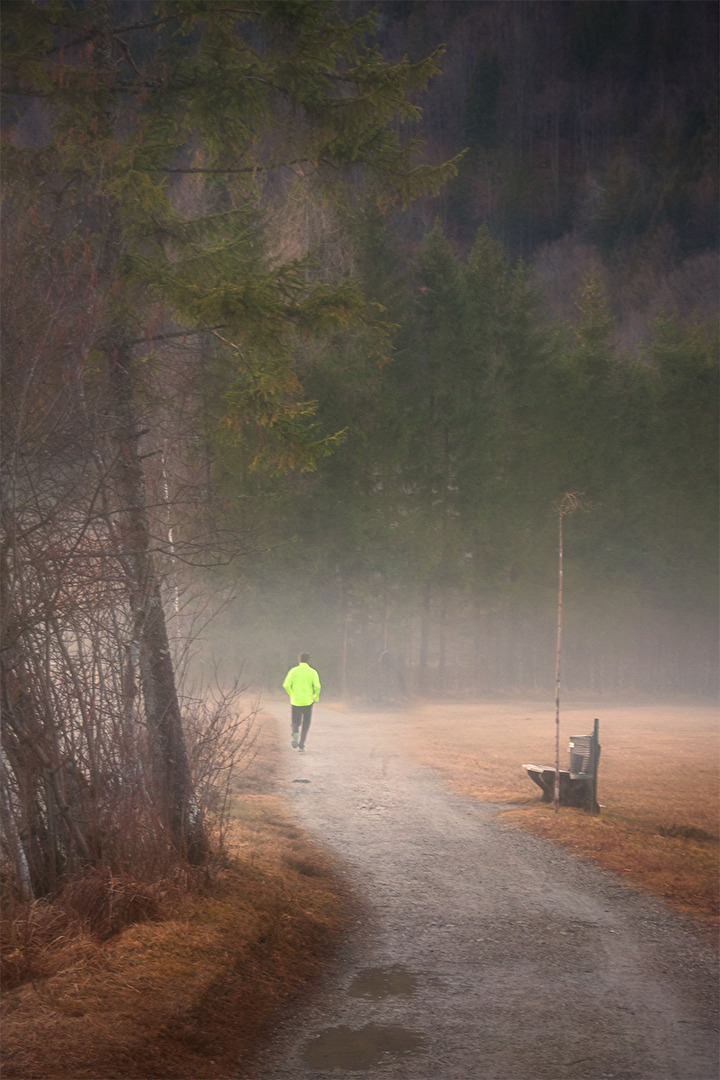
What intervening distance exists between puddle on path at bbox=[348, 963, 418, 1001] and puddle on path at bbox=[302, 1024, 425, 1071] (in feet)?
1.75

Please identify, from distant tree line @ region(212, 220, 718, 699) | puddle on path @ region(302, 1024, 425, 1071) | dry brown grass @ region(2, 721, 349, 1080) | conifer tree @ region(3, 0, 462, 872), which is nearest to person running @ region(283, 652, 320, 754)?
conifer tree @ region(3, 0, 462, 872)

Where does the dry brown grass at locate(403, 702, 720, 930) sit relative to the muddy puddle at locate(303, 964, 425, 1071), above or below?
above

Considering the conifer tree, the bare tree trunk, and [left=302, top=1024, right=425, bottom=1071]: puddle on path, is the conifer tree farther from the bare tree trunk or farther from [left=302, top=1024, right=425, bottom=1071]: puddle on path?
[left=302, top=1024, right=425, bottom=1071]: puddle on path

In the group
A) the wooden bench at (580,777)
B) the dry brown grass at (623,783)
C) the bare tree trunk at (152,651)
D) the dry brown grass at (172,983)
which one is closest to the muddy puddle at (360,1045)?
the dry brown grass at (172,983)

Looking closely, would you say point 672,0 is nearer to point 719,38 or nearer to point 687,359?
point 719,38

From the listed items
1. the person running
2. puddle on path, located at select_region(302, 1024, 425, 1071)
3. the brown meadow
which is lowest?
puddle on path, located at select_region(302, 1024, 425, 1071)

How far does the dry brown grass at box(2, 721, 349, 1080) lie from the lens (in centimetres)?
529

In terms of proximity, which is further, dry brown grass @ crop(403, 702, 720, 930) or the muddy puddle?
dry brown grass @ crop(403, 702, 720, 930)

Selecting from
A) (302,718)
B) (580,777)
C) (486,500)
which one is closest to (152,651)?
(580,777)

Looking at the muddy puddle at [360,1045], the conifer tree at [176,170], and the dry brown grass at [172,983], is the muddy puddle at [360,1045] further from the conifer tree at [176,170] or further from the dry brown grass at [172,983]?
the conifer tree at [176,170]

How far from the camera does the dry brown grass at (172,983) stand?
17.4 feet

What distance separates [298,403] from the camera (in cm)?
988

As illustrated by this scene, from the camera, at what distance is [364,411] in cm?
3569

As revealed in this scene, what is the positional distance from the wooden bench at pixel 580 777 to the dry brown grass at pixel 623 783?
261 millimetres
